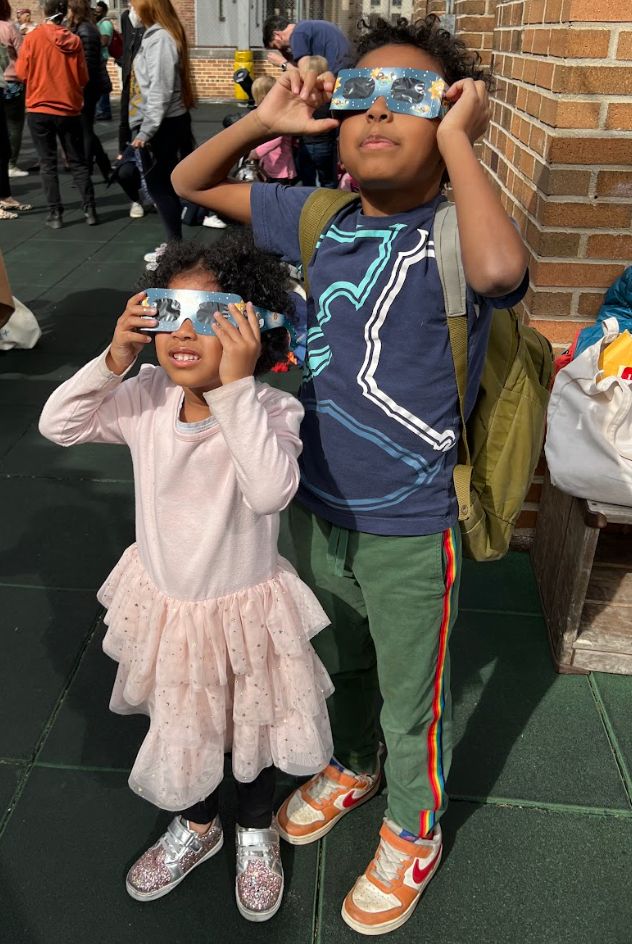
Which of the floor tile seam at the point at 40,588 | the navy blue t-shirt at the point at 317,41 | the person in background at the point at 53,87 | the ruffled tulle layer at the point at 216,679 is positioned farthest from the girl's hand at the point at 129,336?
the person in background at the point at 53,87

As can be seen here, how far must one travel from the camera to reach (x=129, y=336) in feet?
5.41

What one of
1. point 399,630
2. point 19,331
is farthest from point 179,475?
point 19,331

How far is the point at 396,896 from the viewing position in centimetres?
203

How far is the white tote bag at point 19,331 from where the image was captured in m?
5.63

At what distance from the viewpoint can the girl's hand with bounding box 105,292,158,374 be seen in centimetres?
162

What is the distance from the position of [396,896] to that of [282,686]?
2.07 ft

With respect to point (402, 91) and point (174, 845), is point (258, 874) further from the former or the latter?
point (402, 91)

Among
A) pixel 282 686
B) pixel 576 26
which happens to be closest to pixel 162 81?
pixel 576 26

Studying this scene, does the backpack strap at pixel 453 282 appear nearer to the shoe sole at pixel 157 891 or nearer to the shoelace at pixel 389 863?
the shoelace at pixel 389 863

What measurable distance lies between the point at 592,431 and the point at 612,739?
970 millimetres

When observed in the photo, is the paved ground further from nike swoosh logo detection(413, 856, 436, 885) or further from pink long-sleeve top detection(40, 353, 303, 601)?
pink long-sleeve top detection(40, 353, 303, 601)

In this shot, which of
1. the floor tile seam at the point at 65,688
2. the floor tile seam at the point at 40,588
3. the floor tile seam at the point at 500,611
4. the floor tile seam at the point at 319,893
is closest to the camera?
the floor tile seam at the point at 319,893

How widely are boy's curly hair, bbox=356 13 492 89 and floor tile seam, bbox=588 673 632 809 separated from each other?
6.43ft

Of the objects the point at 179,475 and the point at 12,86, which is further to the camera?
the point at 12,86
